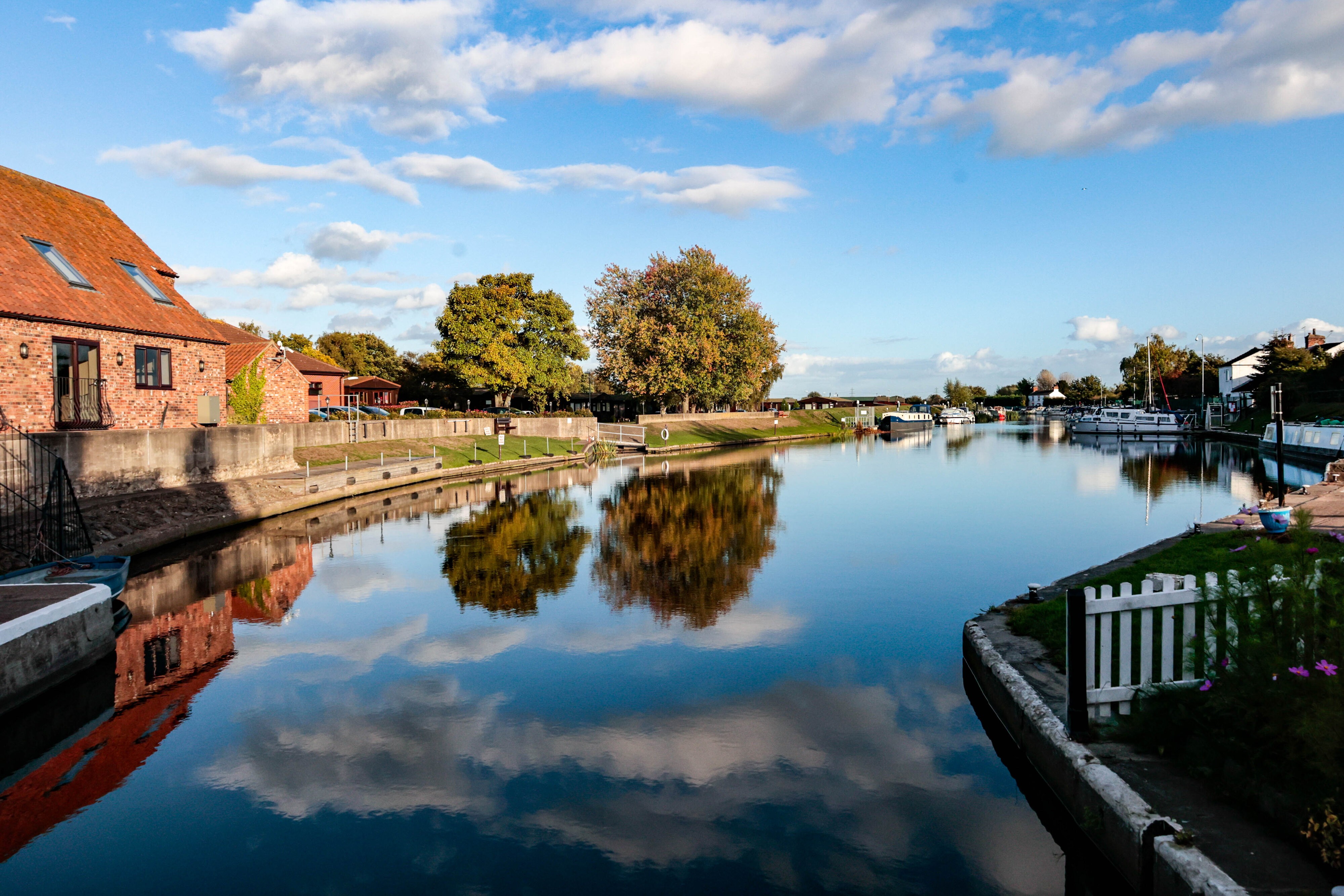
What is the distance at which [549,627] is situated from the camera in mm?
13477

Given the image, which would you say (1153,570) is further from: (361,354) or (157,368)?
(361,354)

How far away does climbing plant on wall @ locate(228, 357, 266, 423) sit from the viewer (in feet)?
122

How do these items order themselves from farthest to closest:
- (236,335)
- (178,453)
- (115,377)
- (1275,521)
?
1. (236,335)
2. (115,377)
3. (178,453)
4. (1275,521)

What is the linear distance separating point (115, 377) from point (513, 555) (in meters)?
17.9

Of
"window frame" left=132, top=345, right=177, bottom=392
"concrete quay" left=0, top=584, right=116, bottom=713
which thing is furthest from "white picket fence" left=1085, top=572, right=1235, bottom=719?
"window frame" left=132, top=345, right=177, bottom=392

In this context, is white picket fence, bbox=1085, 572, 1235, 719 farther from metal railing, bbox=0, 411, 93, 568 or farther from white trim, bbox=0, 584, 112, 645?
metal railing, bbox=0, 411, 93, 568

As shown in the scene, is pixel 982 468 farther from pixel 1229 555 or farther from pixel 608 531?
pixel 1229 555

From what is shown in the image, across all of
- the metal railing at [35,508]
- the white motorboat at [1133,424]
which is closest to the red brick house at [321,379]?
the metal railing at [35,508]

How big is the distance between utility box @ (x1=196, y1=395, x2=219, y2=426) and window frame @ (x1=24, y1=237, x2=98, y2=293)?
560 cm

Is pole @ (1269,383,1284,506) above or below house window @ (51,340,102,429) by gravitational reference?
below

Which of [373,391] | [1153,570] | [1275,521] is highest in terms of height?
[373,391]

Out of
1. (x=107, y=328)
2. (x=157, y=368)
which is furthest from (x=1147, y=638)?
(x=157, y=368)

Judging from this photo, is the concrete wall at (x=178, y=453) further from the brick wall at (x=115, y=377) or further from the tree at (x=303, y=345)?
the tree at (x=303, y=345)

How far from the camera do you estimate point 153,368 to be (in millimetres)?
29297
